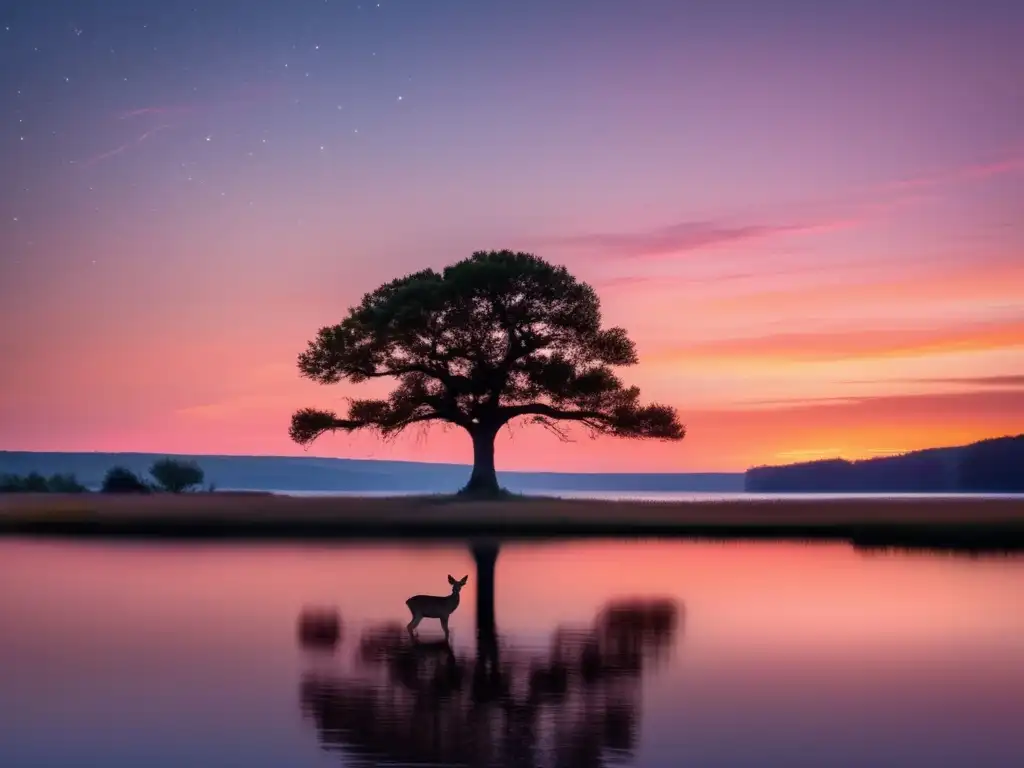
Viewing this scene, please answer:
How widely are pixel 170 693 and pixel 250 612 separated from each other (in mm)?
6719

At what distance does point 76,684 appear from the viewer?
13016 mm

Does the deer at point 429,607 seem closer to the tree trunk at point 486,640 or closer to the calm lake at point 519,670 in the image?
the calm lake at point 519,670

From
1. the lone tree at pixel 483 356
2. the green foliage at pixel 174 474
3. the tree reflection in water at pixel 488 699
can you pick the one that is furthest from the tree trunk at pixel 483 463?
the tree reflection in water at pixel 488 699

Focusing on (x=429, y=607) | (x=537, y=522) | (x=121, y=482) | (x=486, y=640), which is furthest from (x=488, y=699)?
(x=121, y=482)

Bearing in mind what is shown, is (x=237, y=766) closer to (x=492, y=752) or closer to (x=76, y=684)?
(x=492, y=752)

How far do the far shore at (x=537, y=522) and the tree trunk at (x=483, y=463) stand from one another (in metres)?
5.95

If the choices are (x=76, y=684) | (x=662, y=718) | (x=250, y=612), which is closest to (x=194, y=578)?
(x=250, y=612)

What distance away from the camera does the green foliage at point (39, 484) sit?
2692 inches

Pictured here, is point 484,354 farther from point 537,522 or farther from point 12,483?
point 12,483

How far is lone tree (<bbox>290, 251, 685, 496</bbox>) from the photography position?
5509 centimetres

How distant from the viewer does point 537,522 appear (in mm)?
41125

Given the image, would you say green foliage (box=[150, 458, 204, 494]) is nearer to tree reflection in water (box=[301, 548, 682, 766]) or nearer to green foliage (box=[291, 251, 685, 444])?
green foliage (box=[291, 251, 685, 444])

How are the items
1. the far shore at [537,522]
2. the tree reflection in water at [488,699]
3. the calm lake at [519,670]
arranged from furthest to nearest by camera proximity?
1. the far shore at [537,522]
2. the calm lake at [519,670]
3. the tree reflection in water at [488,699]

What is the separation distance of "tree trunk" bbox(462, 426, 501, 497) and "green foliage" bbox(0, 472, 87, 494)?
26.1 meters
